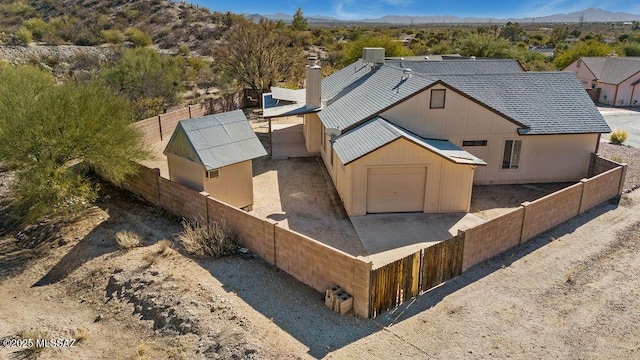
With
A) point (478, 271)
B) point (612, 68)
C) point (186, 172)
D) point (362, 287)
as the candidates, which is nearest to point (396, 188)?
point (478, 271)

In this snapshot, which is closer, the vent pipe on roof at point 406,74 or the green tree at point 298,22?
the vent pipe on roof at point 406,74

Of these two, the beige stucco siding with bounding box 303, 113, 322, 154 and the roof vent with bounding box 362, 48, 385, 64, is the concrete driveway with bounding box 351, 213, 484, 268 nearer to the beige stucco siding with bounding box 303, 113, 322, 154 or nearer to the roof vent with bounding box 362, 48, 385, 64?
the beige stucco siding with bounding box 303, 113, 322, 154

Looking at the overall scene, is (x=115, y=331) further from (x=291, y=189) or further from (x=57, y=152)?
(x=291, y=189)

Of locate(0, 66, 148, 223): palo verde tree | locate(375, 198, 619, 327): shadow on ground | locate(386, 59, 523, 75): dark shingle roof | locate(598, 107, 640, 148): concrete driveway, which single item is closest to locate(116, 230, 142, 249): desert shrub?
locate(0, 66, 148, 223): palo verde tree

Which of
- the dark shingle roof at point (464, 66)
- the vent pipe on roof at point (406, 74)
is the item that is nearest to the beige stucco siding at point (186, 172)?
the vent pipe on roof at point (406, 74)

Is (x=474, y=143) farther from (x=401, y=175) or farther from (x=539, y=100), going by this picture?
(x=401, y=175)

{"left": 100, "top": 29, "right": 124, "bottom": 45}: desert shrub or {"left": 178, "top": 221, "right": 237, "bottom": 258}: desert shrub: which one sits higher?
{"left": 100, "top": 29, "right": 124, "bottom": 45}: desert shrub

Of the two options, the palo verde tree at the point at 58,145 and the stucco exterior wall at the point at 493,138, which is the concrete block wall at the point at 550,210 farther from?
the palo verde tree at the point at 58,145
